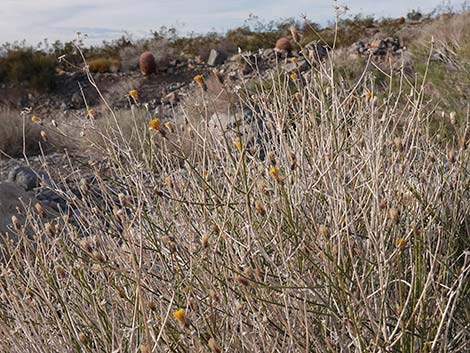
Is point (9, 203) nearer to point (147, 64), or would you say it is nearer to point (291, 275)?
point (291, 275)

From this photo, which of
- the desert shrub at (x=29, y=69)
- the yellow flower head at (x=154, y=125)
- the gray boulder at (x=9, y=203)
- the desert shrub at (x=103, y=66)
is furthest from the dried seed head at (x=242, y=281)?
the desert shrub at (x=103, y=66)

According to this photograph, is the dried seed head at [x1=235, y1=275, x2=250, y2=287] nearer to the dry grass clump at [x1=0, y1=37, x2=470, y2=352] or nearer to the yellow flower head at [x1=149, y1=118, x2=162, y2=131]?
the dry grass clump at [x1=0, y1=37, x2=470, y2=352]

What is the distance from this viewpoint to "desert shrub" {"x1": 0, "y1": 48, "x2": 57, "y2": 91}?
50.7ft

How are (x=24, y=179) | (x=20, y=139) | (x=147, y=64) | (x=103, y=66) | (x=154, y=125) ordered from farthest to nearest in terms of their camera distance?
(x=103, y=66) → (x=147, y=64) → (x=20, y=139) → (x=24, y=179) → (x=154, y=125)

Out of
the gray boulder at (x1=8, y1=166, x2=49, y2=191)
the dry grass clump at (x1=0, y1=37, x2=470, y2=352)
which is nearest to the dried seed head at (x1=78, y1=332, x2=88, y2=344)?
the dry grass clump at (x1=0, y1=37, x2=470, y2=352)

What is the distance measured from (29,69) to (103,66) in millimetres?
1855

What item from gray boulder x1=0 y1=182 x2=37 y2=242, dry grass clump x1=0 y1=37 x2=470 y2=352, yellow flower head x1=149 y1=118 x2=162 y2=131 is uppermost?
yellow flower head x1=149 y1=118 x2=162 y2=131

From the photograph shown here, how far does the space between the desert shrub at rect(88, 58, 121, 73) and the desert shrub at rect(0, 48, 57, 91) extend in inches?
37.5

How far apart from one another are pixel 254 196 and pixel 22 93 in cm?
1430

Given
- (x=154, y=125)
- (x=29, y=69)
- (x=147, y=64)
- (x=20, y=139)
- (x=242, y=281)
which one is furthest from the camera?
(x=29, y=69)

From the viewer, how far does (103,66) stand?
16875mm

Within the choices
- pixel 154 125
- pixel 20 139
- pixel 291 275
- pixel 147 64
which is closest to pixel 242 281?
pixel 291 275

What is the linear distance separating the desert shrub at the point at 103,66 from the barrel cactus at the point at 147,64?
1356mm

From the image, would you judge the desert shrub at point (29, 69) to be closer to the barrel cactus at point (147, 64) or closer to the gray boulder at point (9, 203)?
the barrel cactus at point (147, 64)
